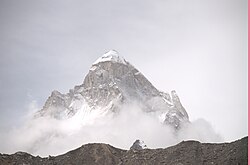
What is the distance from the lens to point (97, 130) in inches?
3457

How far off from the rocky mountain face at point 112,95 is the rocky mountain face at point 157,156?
239 ft

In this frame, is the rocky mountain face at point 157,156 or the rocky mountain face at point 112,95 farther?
the rocky mountain face at point 112,95

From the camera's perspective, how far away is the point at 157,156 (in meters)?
17.0

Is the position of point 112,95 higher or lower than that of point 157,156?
higher

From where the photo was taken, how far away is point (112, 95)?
94188 mm

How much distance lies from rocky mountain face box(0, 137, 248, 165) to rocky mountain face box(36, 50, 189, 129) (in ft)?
239

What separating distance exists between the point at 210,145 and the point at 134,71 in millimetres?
80072

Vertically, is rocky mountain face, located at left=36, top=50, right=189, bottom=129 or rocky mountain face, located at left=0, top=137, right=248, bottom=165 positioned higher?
rocky mountain face, located at left=36, top=50, right=189, bottom=129

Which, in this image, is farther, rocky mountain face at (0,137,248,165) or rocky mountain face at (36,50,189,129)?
rocky mountain face at (36,50,189,129)

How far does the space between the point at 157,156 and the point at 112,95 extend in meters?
77.3

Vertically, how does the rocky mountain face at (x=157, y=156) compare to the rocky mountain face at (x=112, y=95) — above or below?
below

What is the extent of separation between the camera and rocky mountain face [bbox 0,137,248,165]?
15336 millimetres

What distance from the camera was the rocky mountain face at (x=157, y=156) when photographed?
15336 mm

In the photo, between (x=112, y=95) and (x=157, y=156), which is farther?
(x=112, y=95)
